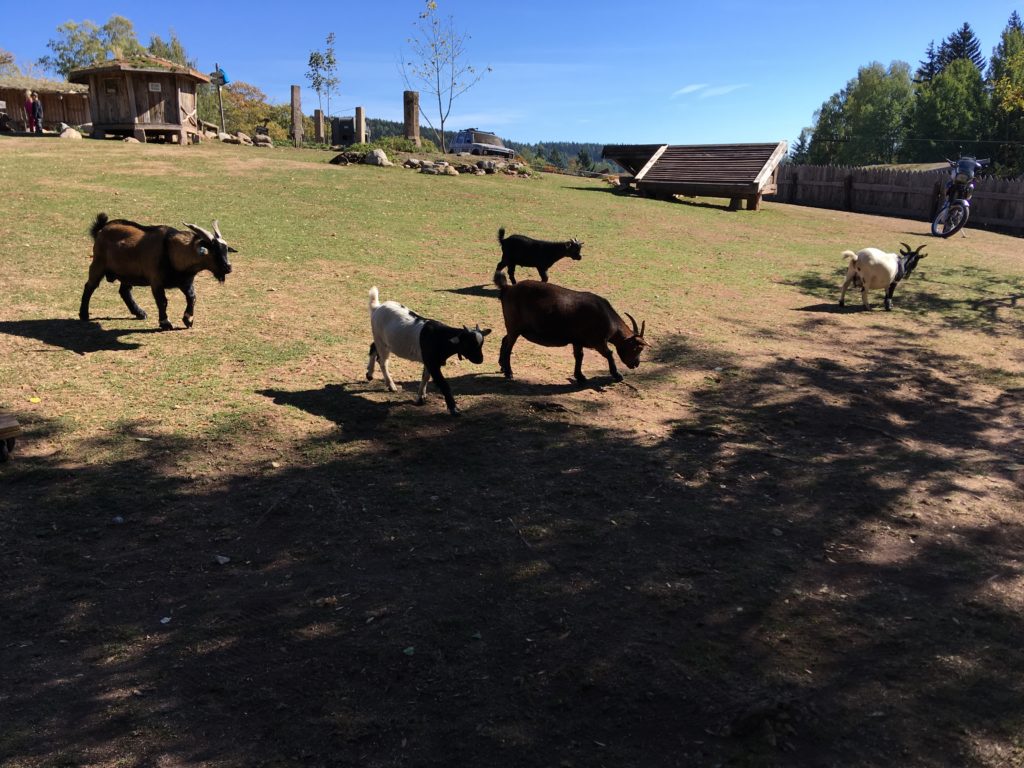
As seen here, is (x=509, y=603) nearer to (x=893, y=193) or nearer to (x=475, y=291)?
(x=475, y=291)

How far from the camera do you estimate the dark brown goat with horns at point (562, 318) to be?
7742 mm

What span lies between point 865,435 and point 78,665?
6.95 metres

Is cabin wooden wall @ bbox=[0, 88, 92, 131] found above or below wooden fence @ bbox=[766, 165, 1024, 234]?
above

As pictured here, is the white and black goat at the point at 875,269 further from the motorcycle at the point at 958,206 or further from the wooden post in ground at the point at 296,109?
the wooden post in ground at the point at 296,109

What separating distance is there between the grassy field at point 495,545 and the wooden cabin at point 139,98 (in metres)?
22.6

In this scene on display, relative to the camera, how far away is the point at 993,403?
27.8 feet

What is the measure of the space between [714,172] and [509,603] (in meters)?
25.3

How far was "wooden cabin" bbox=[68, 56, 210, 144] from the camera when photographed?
29.6 meters

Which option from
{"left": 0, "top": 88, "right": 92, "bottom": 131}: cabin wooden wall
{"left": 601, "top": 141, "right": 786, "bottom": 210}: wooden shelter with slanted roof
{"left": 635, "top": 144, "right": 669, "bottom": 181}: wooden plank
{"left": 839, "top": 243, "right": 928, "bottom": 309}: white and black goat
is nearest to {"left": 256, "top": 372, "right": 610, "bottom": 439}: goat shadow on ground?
{"left": 839, "top": 243, "right": 928, "bottom": 309}: white and black goat

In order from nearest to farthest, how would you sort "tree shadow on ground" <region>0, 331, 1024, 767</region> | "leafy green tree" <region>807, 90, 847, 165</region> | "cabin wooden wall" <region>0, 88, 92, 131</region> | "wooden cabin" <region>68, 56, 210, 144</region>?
1. "tree shadow on ground" <region>0, 331, 1024, 767</region>
2. "wooden cabin" <region>68, 56, 210, 144</region>
3. "cabin wooden wall" <region>0, 88, 92, 131</region>
4. "leafy green tree" <region>807, 90, 847, 165</region>

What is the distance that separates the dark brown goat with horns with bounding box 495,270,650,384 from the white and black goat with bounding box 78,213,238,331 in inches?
138

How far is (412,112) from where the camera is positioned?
39.1 metres

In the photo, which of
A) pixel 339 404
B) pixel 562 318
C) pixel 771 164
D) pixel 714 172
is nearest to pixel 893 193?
pixel 771 164

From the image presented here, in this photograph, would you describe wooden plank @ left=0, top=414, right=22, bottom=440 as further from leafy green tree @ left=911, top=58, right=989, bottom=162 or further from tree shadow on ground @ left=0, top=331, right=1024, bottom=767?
leafy green tree @ left=911, top=58, right=989, bottom=162
